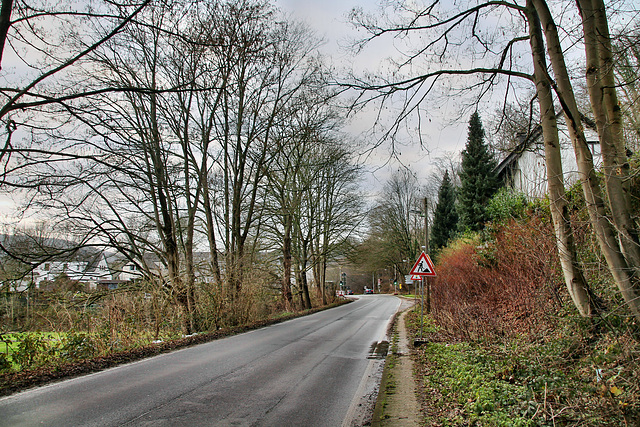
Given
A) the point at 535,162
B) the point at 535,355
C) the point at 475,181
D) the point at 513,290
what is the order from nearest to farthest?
the point at 535,355
the point at 513,290
the point at 535,162
the point at 475,181

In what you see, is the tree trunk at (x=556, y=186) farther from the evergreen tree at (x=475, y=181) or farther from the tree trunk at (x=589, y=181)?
the evergreen tree at (x=475, y=181)

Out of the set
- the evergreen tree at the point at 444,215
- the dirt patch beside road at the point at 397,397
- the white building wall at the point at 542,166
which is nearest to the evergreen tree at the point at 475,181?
the white building wall at the point at 542,166

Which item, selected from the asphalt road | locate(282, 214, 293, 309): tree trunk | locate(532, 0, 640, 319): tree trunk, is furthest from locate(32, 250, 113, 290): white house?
locate(282, 214, 293, 309): tree trunk

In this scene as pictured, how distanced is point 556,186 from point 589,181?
716 mm

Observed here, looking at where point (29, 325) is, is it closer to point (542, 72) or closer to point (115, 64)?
point (115, 64)

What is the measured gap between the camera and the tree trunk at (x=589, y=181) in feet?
16.8

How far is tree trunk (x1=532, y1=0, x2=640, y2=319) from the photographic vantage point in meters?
5.11

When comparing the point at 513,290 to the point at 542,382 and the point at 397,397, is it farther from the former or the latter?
the point at 542,382

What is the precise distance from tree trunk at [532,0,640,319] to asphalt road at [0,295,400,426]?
380 centimetres

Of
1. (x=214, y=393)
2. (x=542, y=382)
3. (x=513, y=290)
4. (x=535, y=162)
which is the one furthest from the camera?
(x=535, y=162)

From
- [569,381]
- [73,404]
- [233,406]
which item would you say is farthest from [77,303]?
[569,381]

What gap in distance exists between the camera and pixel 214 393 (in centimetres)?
632

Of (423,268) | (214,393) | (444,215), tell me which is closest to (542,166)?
(423,268)

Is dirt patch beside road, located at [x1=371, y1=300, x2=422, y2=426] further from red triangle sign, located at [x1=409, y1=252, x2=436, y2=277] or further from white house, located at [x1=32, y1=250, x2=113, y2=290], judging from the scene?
white house, located at [x1=32, y1=250, x2=113, y2=290]
